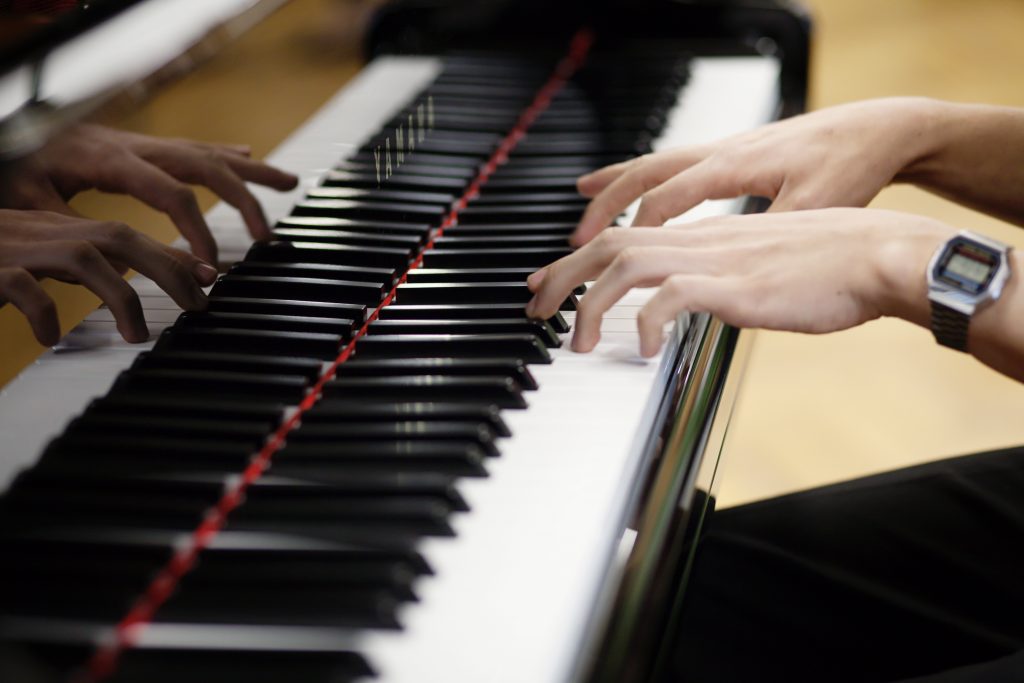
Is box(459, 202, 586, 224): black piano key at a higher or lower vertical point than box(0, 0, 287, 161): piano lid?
lower

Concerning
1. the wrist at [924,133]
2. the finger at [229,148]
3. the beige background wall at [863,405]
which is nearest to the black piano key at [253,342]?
the finger at [229,148]

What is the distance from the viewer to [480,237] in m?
1.22

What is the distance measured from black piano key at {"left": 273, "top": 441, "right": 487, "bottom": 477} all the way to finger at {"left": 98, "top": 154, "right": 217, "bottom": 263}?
0.39m

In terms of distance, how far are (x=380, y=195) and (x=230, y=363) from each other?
423 mm

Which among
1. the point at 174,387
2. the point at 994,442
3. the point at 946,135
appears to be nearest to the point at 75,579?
the point at 174,387

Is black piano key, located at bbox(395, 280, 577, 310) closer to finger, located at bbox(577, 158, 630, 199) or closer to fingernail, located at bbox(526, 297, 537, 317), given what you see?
fingernail, located at bbox(526, 297, 537, 317)

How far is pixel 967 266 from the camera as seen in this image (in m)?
0.93

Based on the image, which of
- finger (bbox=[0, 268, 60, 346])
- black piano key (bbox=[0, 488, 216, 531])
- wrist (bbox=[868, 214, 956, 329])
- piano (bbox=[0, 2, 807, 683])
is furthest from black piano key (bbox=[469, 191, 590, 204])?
black piano key (bbox=[0, 488, 216, 531])

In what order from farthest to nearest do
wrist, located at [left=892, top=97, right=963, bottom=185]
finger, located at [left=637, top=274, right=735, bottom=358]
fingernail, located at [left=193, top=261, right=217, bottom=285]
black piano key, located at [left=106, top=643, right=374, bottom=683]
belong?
wrist, located at [left=892, top=97, right=963, bottom=185] → fingernail, located at [left=193, top=261, right=217, bottom=285] → finger, located at [left=637, top=274, right=735, bottom=358] → black piano key, located at [left=106, top=643, right=374, bottom=683]

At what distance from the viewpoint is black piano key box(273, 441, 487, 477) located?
81 cm

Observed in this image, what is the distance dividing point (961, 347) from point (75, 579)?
0.81 m

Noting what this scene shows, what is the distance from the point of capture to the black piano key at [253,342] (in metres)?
0.96

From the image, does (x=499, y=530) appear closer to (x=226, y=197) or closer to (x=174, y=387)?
(x=174, y=387)

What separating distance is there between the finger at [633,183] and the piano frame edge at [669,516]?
0.20 metres
